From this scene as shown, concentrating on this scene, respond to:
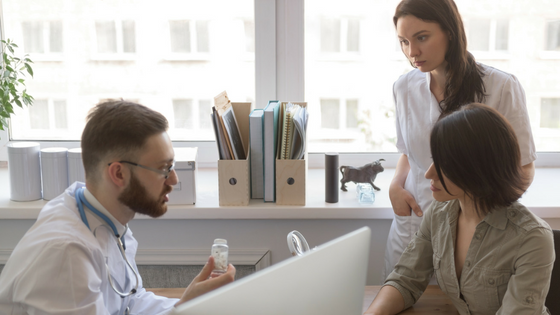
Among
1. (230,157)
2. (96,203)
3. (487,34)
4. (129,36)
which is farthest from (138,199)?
(487,34)

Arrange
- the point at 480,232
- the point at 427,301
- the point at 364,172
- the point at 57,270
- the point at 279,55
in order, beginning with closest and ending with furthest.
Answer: the point at 57,270, the point at 480,232, the point at 427,301, the point at 364,172, the point at 279,55

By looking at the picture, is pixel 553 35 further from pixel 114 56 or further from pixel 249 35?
pixel 114 56

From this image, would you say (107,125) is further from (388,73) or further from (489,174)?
(388,73)

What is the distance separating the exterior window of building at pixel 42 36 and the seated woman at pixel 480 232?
1766 mm

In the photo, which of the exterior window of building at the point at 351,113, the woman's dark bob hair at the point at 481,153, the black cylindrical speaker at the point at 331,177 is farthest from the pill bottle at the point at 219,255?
the exterior window of building at the point at 351,113

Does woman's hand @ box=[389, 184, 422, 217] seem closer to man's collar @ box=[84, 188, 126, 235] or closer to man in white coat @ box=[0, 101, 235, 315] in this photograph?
man in white coat @ box=[0, 101, 235, 315]

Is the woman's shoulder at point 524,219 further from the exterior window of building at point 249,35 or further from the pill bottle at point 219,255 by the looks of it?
the exterior window of building at point 249,35

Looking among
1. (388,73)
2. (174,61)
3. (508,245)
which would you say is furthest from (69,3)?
(508,245)

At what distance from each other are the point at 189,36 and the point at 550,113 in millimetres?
1705

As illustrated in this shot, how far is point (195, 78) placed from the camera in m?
2.23

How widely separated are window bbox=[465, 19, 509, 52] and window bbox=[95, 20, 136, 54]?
1496 mm

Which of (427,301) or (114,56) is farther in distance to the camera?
(114,56)

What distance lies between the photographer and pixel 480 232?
125cm

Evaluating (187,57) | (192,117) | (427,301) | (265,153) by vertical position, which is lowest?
(427,301)
